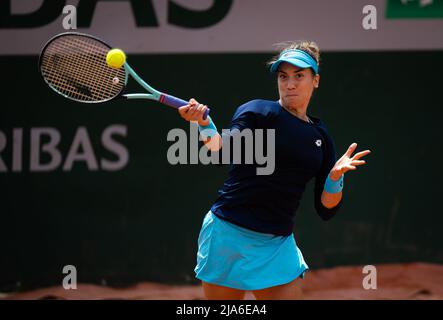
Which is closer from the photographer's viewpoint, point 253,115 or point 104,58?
point 253,115

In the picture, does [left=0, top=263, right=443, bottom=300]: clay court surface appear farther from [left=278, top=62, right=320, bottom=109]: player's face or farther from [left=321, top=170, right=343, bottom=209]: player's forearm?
[left=278, top=62, right=320, bottom=109]: player's face

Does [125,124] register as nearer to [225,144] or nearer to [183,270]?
[183,270]

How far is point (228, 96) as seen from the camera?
586 centimetres

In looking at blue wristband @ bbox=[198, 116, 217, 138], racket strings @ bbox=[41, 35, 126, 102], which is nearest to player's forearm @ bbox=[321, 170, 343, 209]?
blue wristband @ bbox=[198, 116, 217, 138]

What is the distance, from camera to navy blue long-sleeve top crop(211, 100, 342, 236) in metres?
3.27

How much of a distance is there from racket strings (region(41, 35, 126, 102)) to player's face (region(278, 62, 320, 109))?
780 mm

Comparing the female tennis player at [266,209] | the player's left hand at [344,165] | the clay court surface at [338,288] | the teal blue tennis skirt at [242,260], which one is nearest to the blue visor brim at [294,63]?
the female tennis player at [266,209]

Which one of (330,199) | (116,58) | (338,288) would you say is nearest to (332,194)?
(330,199)

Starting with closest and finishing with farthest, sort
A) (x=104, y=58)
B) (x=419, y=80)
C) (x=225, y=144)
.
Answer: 1. (x=225, y=144)
2. (x=104, y=58)
3. (x=419, y=80)

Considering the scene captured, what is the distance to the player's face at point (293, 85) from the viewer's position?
338 centimetres

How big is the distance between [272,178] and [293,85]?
43 cm

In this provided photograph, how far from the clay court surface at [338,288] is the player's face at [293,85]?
8.55 feet

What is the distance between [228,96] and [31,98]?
149 cm
